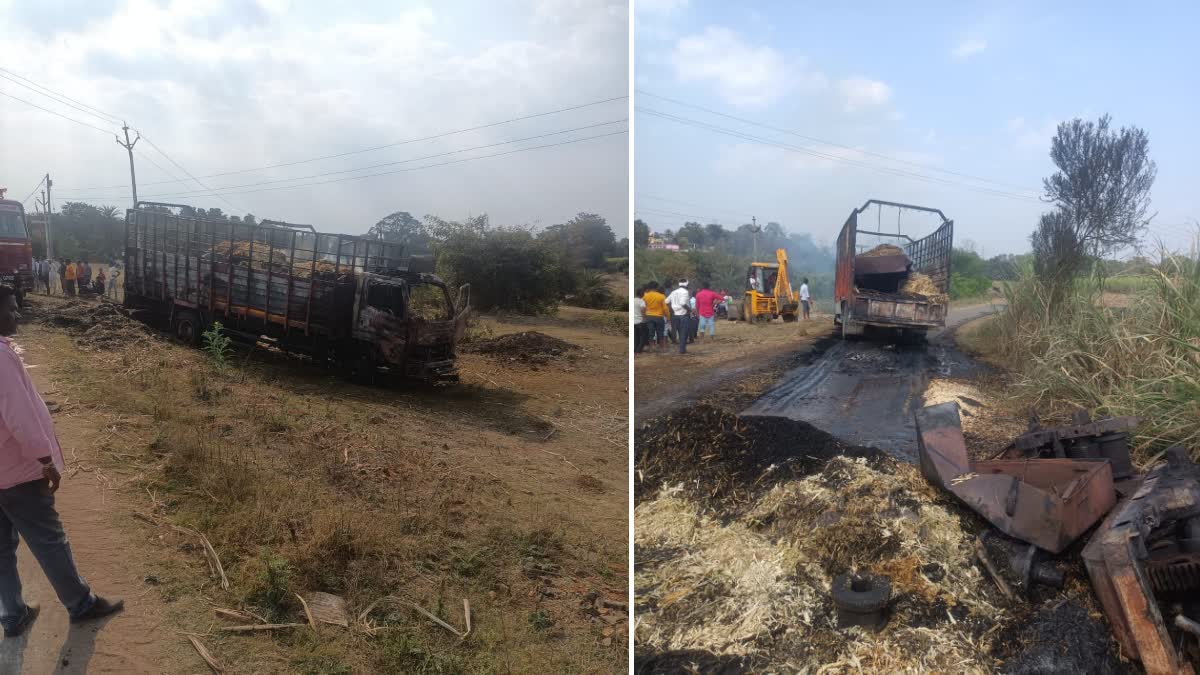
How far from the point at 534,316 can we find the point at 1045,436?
52.2 feet

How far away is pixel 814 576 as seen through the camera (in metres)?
3.50

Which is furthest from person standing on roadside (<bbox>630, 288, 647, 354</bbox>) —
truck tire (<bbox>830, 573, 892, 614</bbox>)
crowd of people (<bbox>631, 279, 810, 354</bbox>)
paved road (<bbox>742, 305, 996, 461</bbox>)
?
truck tire (<bbox>830, 573, 892, 614</bbox>)

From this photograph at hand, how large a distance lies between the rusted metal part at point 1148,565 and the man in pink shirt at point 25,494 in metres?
4.41

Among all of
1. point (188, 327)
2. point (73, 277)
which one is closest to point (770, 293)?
point (188, 327)

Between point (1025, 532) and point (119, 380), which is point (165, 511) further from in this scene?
point (1025, 532)

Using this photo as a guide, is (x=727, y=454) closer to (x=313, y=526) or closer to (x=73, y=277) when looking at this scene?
(x=313, y=526)

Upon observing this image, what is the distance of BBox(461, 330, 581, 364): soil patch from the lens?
13.9 m

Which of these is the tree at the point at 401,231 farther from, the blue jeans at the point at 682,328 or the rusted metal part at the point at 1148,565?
the rusted metal part at the point at 1148,565

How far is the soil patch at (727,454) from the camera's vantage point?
14.6 ft

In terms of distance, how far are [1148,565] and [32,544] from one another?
4814mm

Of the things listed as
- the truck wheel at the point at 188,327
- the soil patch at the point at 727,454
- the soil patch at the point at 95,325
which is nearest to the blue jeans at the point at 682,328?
the soil patch at the point at 727,454

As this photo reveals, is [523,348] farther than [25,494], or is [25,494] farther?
[523,348]

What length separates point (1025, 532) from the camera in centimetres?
353

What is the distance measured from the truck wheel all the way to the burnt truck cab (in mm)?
3355
